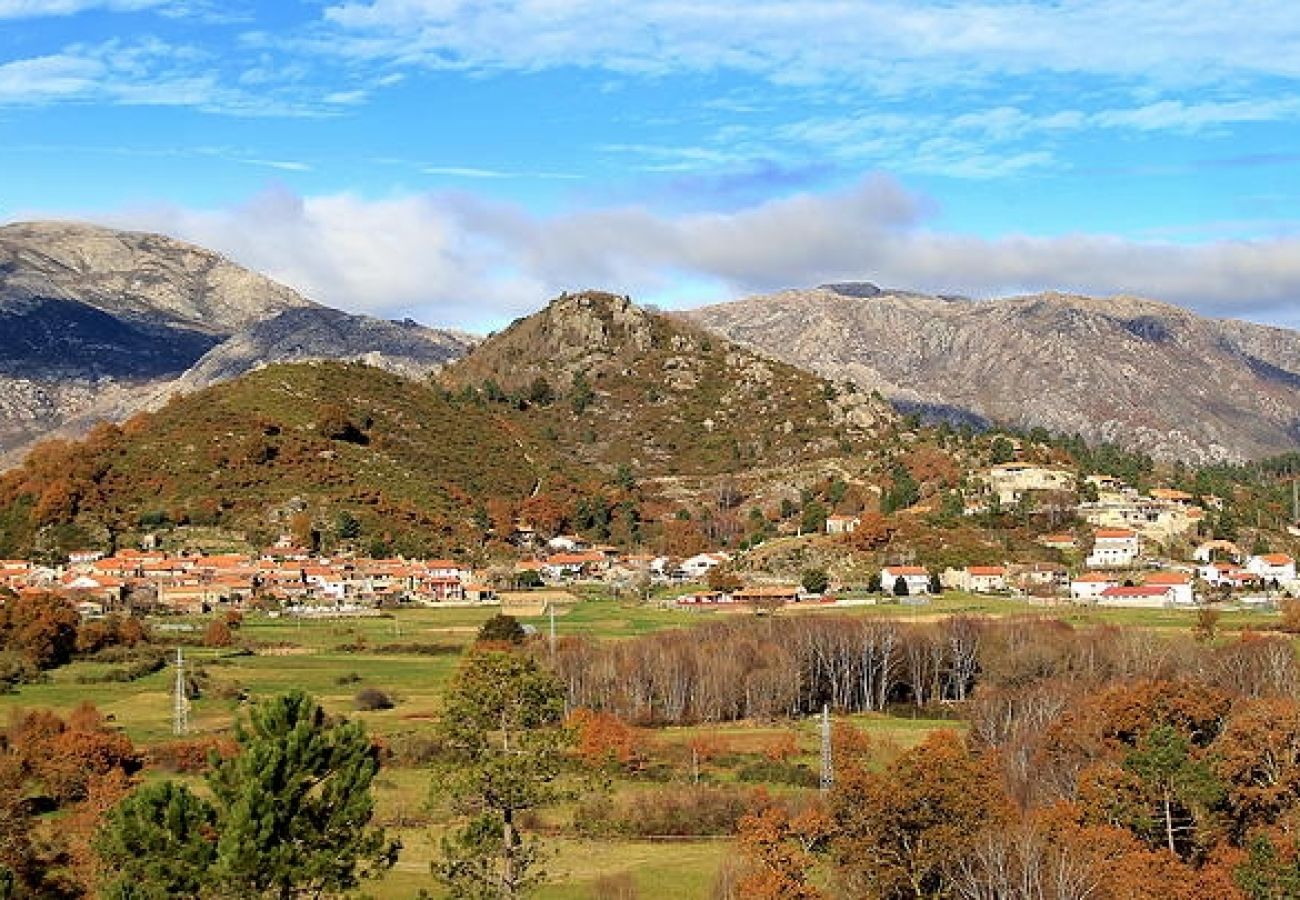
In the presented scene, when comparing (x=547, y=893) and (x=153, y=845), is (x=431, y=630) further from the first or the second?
(x=153, y=845)

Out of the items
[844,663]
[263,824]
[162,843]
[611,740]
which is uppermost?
[263,824]

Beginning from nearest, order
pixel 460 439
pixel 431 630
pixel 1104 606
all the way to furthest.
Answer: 1. pixel 431 630
2. pixel 1104 606
3. pixel 460 439

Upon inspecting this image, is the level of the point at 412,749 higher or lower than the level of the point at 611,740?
lower

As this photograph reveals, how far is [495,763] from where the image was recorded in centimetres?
2886

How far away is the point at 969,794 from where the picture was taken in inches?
1553

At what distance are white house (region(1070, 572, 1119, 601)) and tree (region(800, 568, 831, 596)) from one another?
18887mm

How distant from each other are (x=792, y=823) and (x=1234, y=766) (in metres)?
14.3

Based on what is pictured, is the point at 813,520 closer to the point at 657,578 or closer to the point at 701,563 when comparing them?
the point at 701,563

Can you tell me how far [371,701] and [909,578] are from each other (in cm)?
5481

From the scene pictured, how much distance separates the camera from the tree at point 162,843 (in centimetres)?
2867

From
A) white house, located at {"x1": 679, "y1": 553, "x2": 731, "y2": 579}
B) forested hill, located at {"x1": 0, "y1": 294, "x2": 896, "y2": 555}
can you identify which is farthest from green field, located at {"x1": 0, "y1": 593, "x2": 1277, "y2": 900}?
forested hill, located at {"x1": 0, "y1": 294, "x2": 896, "y2": 555}

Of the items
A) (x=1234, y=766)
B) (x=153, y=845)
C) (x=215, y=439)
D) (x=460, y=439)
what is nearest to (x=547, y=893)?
(x=153, y=845)


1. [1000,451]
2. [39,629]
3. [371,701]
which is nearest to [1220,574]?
[1000,451]

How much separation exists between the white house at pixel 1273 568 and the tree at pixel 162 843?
352ft
